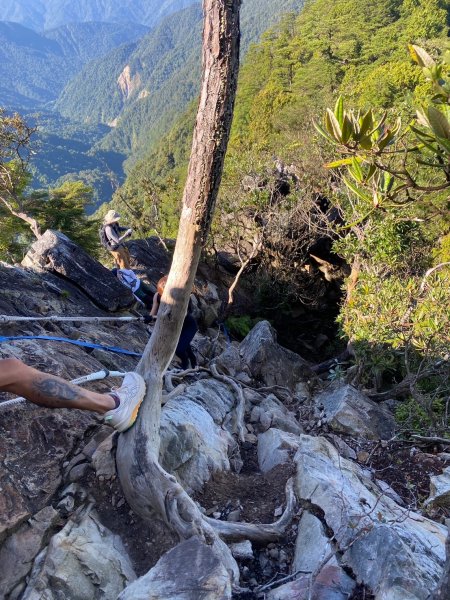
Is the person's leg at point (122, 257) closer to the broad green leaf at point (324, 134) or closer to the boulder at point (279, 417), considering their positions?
the boulder at point (279, 417)

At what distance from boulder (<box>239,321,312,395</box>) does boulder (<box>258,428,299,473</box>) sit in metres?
3.61

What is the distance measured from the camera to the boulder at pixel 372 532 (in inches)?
96.9

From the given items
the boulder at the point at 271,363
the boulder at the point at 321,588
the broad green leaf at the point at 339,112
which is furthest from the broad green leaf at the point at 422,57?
the boulder at the point at 271,363

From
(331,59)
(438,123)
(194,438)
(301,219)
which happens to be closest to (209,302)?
(301,219)

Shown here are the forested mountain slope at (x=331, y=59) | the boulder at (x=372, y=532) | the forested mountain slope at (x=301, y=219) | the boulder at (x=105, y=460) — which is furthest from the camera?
the forested mountain slope at (x=331, y=59)

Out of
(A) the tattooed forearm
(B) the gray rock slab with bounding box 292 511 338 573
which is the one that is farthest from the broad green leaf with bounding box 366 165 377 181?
(A) the tattooed forearm

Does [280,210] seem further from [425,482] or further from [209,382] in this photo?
[425,482]

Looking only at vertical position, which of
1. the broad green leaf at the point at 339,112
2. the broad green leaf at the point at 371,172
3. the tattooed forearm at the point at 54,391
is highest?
the broad green leaf at the point at 339,112

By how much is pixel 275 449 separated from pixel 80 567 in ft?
7.03

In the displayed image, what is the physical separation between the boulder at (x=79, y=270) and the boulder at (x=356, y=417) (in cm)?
443

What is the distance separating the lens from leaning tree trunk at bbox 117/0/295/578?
271 centimetres

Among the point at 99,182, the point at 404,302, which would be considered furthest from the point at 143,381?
the point at 99,182

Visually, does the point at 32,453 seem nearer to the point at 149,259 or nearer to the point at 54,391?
the point at 54,391

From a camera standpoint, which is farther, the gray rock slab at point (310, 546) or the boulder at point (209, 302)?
the boulder at point (209, 302)
